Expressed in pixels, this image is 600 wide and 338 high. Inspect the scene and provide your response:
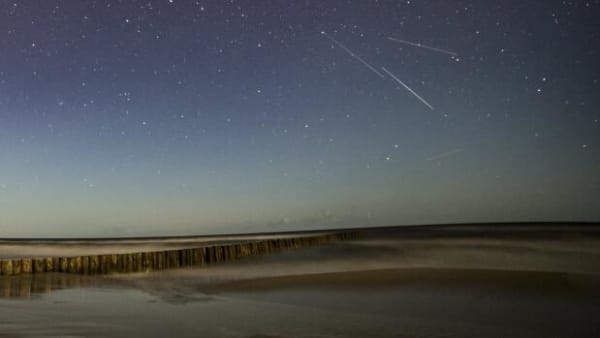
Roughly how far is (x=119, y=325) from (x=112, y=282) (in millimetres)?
7397

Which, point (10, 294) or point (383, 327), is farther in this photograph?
point (10, 294)

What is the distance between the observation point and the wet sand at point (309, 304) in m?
7.05

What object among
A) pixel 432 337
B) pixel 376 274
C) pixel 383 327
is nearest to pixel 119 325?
pixel 383 327

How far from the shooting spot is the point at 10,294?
9.91 meters

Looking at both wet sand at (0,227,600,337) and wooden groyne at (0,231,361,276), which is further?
wooden groyne at (0,231,361,276)

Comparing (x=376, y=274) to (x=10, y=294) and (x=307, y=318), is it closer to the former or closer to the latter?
(x=307, y=318)

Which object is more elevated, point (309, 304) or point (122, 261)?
point (122, 261)

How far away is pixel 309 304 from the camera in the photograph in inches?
403

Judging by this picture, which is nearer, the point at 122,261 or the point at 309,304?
the point at 309,304

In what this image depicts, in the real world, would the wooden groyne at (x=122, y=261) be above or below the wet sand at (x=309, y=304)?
above

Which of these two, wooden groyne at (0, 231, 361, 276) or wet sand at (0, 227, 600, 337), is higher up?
wooden groyne at (0, 231, 361, 276)

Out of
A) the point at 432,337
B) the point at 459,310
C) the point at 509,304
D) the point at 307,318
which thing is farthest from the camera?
the point at 509,304

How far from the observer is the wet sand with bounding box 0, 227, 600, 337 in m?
7.05

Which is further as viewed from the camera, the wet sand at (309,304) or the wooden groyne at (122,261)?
the wooden groyne at (122,261)
